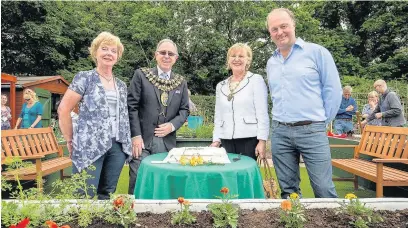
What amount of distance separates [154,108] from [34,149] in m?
2.57

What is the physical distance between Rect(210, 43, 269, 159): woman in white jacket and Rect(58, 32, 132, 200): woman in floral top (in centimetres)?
85

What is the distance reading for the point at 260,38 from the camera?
25.8m

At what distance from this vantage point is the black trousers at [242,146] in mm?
3412

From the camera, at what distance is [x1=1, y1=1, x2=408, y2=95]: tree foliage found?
2497cm

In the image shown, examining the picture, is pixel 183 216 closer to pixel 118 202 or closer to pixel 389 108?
pixel 118 202

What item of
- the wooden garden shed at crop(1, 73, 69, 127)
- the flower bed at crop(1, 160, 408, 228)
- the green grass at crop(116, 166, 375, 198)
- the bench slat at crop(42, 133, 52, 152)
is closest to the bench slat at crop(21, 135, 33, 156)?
the bench slat at crop(42, 133, 52, 152)

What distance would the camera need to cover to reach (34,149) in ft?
17.2

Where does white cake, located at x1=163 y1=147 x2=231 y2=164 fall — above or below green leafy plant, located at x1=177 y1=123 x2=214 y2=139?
above

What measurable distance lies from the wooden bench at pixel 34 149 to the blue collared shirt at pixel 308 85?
2.86 meters

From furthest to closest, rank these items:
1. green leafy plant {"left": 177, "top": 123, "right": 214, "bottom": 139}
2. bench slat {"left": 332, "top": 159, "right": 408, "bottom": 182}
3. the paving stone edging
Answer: green leafy plant {"left": 177, "top": 123, "right": 214, "bottom": 139}
bench slat {"left": 332, "top": 159, "right": 408, "bottom": 182}
the paving stone edging

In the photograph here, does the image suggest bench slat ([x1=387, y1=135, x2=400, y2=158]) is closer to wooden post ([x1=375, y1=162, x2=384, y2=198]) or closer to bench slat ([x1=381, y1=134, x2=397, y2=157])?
bench slat ([x1=381, y1=134, x2=397, y2=157])

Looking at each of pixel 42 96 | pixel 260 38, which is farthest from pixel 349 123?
pixel 260 38

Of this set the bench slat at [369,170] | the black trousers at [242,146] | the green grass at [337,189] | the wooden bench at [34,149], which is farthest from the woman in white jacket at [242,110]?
the green grass at [337,189]

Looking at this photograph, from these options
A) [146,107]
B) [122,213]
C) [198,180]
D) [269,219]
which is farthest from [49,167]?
[269,219]
